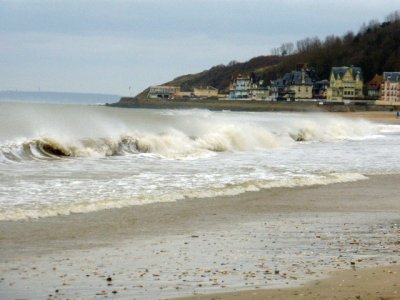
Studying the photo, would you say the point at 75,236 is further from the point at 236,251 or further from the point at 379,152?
the point at 379,152

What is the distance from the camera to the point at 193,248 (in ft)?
28.2

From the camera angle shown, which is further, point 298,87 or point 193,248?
point 298,87

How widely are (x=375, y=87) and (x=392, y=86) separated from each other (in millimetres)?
10914

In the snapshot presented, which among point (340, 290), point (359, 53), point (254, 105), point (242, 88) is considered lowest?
point (254, 105)

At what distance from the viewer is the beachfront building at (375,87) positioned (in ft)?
465

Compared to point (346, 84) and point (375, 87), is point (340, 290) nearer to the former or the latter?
point (346, 84)

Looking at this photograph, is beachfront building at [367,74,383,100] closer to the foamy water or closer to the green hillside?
the green hillside

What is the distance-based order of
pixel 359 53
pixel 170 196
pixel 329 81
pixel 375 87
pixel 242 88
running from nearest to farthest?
pixel 170 196 < pixel 375 87 < pixel 329 81 < pixel 359 53 < pixel 242 88

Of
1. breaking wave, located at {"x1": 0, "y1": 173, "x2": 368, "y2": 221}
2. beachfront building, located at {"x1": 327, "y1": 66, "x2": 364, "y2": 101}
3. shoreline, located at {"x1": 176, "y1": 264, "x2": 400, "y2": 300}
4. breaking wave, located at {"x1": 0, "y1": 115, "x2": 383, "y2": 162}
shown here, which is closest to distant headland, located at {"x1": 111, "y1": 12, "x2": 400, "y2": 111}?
beachfront building, located at {"x1": 327, "y1": 66, "x2": 364, "y2": 101}

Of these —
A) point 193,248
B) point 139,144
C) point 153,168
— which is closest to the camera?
point 193,248

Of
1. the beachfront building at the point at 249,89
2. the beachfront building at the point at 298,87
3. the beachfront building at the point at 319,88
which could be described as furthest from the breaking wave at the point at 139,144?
the beachfront building at the point at 249,89

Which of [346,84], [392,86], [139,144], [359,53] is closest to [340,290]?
[139,144]

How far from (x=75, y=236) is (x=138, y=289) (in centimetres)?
277

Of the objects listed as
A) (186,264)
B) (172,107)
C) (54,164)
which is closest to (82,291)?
(186,264)
